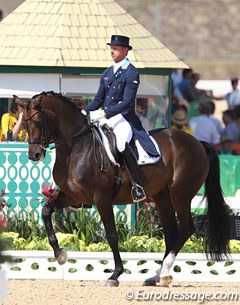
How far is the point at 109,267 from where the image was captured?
13.2m

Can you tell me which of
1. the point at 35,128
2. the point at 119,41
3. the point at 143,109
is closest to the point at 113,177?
the point at 35,128

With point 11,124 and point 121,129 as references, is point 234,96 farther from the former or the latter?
point 121,129

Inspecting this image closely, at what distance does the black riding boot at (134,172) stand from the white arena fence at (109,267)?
39.9 inches

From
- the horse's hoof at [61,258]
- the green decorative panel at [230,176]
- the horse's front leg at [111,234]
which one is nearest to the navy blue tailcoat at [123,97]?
the horse's front leg at [111,234]

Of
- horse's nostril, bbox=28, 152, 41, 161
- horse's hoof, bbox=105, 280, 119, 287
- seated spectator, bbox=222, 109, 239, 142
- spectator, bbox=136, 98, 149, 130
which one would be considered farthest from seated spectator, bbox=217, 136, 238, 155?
horse's nostril, bbox=28, 152, 41, 161

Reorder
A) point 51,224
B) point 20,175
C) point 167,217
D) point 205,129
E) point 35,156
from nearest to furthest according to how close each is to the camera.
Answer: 1. point 35,156
2. point 51,224
3. point 167,217
4. point 20,175
5. point 205,129

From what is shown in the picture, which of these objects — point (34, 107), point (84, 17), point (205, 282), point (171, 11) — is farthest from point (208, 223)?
point (171, 11)

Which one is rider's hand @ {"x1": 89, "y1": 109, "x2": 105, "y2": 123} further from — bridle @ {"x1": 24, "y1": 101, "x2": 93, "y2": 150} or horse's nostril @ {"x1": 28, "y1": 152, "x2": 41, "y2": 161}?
horse's nostril @ {"x1": 28, "y1": 152, "x2": 41, "y2": 161}

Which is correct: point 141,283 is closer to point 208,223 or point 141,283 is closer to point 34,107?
point 208,223

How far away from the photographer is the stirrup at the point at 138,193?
12.5 metres

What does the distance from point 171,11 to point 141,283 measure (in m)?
22.1

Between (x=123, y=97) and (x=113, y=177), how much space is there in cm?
82

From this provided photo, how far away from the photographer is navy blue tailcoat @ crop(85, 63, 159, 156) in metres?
12.5

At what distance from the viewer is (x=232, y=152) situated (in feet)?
72.6
